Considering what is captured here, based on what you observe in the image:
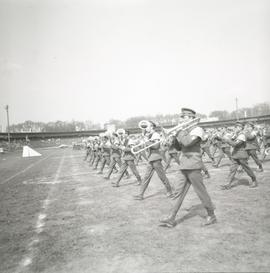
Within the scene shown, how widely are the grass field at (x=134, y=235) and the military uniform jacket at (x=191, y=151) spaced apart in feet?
3.81

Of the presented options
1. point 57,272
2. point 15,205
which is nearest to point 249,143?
point 15,205

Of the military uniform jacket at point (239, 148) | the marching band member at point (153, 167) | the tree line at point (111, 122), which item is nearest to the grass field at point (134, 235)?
the marching band member at point (153, 167)

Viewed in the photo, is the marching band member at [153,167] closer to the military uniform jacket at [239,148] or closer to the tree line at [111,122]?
the military uniform jacket at [239,148]

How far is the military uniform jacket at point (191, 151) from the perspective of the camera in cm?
543

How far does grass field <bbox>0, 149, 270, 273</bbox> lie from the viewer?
13.7 ft

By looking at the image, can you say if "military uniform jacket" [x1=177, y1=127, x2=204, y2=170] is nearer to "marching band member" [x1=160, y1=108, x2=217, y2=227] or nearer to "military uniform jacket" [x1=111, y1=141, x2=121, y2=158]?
"marching band member" [x1=160, y1=108, x2=217, y2=227]

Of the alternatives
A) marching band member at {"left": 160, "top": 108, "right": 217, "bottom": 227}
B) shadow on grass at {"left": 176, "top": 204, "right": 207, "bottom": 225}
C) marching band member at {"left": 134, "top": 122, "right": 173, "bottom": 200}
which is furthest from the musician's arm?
marching band member at {"left": 134, "top": 122, "right": 173, "bottom": 200}

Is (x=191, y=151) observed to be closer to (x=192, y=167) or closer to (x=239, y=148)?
(x=192, y=167)

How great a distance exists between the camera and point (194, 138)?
5.38m

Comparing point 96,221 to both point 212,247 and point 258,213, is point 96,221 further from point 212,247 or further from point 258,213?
point 258,213

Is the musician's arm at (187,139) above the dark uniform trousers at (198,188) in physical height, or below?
above

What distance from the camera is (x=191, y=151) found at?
561 cm

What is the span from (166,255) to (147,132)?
16.1 feet

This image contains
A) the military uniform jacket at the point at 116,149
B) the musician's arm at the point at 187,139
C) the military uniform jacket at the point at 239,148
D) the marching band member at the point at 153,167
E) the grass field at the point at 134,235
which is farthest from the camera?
the military uniform jacket at the point at 116,149
